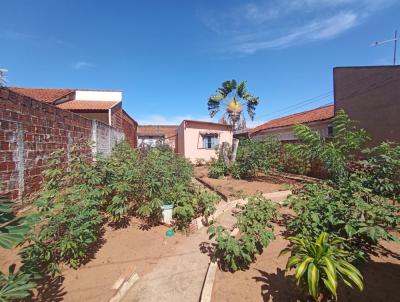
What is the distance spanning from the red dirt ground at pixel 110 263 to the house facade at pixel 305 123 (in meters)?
7.41

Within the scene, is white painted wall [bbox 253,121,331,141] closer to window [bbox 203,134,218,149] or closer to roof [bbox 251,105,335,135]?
roof [bbox 251,105,335,135]

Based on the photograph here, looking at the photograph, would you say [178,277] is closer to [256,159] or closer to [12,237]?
[12,237]

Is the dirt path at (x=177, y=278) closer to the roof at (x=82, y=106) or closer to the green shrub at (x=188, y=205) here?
the green shrub at (x=188, y=205)

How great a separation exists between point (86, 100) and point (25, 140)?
1475 centimetres

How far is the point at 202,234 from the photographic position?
4934 mm

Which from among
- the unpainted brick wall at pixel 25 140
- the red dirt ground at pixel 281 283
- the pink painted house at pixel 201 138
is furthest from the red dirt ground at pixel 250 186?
the pink painted house at pixel 201 138

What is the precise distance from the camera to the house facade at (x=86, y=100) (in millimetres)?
15164


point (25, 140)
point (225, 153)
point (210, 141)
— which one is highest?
point (210, 141)

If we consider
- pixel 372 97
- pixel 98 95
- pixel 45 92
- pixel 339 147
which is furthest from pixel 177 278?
pixel 98 95

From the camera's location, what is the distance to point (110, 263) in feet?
12.5

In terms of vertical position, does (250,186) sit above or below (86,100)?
below

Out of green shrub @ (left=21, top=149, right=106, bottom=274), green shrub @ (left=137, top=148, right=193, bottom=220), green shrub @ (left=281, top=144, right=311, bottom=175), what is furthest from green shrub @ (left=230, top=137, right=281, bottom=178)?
green shrub @ (left=21, top=149, right=106, bottom=274)

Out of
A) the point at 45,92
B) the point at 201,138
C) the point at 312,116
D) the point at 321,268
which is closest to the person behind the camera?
the point at 321,268

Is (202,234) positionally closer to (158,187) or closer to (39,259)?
(158,187)
